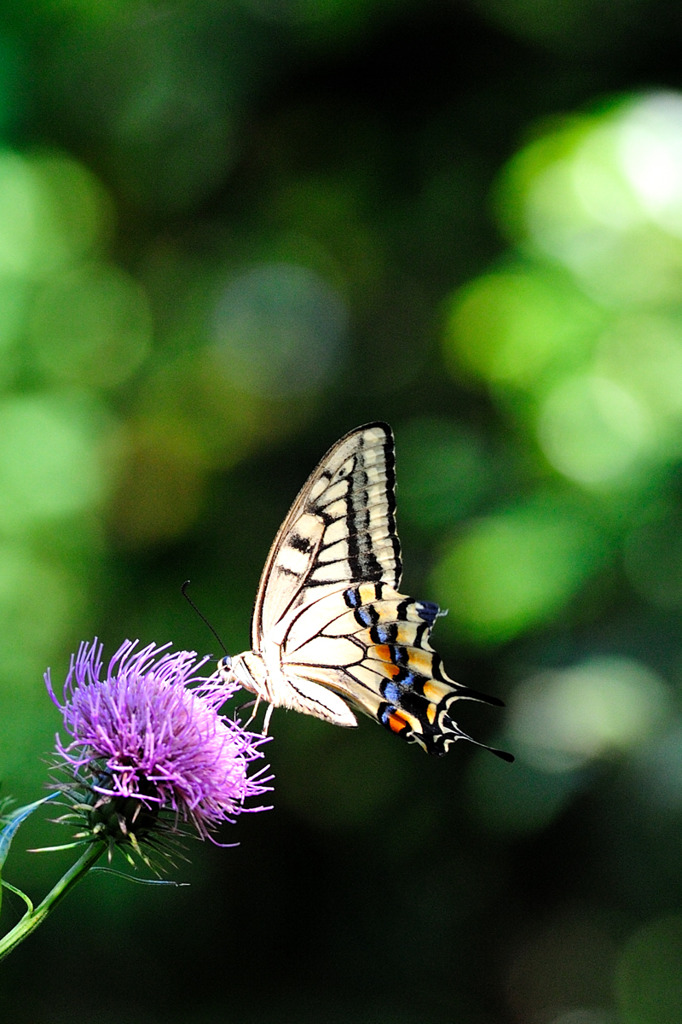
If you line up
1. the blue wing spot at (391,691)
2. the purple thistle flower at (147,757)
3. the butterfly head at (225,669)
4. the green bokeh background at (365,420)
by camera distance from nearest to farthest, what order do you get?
the purple thistle flower at (147,757) < the butterfly head at (225,669) < the blue wing spot at (391,691) < the green bokeh background at (365,420)

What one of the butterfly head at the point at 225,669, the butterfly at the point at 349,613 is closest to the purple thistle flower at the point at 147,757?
the butterfly head at the point at 225,669

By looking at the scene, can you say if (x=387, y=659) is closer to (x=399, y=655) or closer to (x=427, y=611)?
(x=399, y=655)

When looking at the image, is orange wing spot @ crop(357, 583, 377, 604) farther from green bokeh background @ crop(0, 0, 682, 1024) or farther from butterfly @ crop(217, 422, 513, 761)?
green bokeh background @ crop(0, 0, 682, 1024)

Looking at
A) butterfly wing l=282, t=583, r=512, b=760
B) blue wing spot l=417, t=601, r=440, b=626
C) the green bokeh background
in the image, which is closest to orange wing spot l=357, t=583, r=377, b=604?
butterfly wing l=282, t=583, r=512, b=760

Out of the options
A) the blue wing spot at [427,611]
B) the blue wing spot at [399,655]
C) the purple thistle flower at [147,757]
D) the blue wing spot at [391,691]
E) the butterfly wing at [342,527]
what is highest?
the butterfly wing at [342,527]

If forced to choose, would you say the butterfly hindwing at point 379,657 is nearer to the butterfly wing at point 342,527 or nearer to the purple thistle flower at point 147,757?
the butterfly wing at point 342,527

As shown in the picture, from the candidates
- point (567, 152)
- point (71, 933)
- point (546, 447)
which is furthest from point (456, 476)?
point (71, 933)
